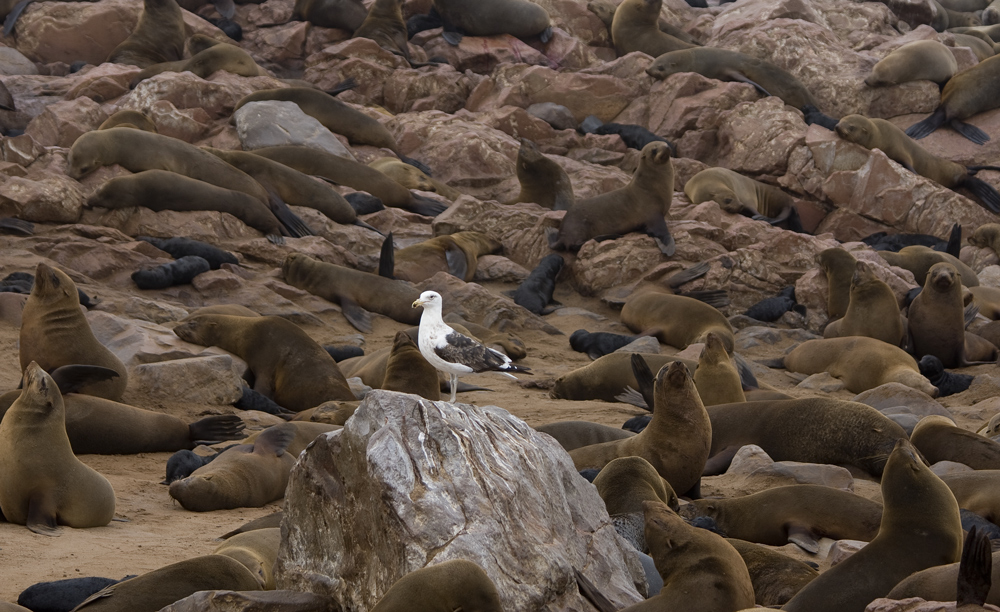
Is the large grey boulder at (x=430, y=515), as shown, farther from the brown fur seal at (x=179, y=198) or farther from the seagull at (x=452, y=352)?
the brown fur seal at (x=179, y=198)

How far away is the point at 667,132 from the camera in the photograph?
17.1m

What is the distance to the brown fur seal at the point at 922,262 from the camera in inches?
509

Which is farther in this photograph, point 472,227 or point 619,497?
point 472,227

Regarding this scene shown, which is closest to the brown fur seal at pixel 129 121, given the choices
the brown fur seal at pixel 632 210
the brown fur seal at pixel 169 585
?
the brown fur seal at pixel 632 210

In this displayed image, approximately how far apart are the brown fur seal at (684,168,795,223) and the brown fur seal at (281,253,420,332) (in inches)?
210

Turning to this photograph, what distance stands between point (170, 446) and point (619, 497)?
10.8 feet

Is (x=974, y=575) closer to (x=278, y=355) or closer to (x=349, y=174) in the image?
(x=278, y=355)

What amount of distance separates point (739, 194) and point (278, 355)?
8700 millimetres

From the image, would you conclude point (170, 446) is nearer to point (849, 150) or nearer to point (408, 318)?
point (408, 318)

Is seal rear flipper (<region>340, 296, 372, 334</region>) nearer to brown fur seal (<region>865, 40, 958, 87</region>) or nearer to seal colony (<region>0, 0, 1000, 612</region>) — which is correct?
seal colony (<region>0, 0, 1000, 612</region>)

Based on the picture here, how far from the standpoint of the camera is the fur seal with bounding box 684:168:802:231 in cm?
1432

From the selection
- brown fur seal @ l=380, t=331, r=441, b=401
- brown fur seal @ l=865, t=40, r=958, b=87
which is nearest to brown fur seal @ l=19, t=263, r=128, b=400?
brown fur seal @ l=380, t=331, r=441, b=401

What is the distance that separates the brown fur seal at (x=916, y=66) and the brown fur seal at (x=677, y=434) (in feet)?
43.5

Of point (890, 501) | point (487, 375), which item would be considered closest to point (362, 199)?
point (487, 375)
